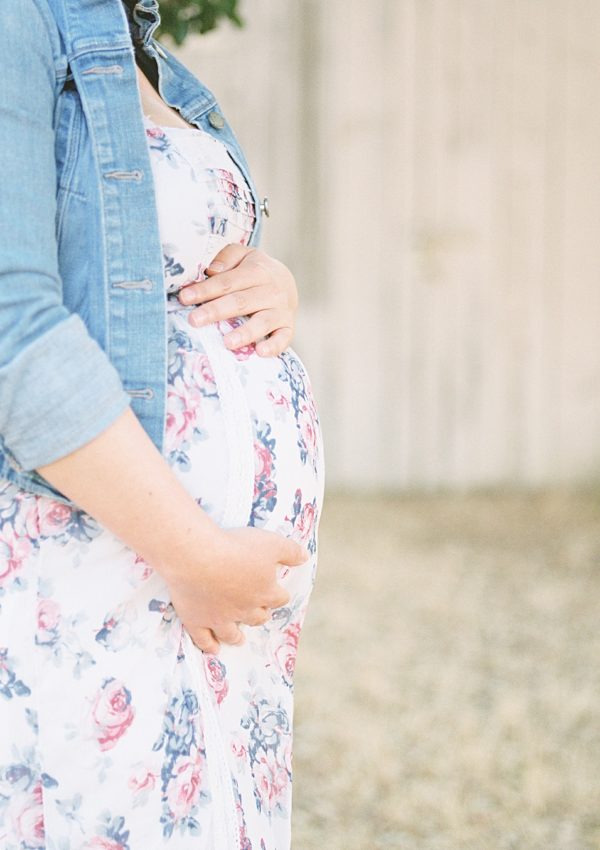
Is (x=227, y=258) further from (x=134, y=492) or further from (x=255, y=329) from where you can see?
(x=134, y=492)

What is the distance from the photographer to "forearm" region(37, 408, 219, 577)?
0.98m

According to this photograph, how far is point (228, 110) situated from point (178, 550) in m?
4.27

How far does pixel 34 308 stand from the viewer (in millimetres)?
942

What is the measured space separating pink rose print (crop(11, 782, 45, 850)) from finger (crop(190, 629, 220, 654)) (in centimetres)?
20

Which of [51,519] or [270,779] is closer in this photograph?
[51,519]

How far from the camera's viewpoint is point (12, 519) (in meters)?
1.07

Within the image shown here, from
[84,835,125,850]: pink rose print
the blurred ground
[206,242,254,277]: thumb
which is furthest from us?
the blurred ground

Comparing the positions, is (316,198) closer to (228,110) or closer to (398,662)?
(228,110)

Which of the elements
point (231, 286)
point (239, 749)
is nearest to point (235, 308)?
point (231, 286)

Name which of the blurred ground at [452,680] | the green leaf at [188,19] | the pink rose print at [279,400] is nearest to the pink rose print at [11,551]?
the pink rose print at [279,400]

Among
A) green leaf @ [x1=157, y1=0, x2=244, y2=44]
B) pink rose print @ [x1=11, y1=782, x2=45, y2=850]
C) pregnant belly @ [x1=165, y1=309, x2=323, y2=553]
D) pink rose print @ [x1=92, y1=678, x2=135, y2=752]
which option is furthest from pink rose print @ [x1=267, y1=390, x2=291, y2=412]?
green leaf @ [x1=157, y1=0, x2=244, y2=44]

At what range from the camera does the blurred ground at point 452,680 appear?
2502 mm

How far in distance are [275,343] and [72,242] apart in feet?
0.99

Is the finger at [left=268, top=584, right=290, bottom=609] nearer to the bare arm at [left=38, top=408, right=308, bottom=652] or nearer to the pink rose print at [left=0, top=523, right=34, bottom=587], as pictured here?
the bare arm at [left=38, top=408, right=308, bottom=652]
